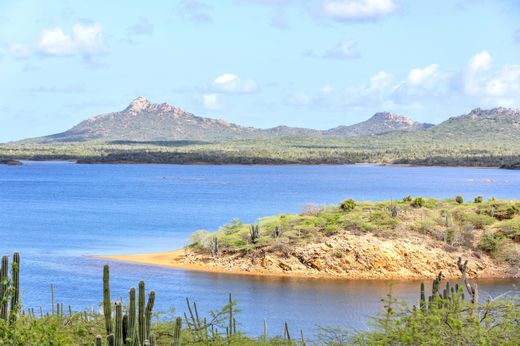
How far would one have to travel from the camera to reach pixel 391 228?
1897 inches

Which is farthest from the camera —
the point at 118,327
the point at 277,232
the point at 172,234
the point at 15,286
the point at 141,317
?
the point at 172,234

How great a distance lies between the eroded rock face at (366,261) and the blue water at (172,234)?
175cm

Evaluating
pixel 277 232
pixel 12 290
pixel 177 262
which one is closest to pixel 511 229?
pixel 277 232

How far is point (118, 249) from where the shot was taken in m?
55.8

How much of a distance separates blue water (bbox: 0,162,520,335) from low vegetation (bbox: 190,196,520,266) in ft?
12.5

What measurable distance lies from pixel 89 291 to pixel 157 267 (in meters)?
8.13

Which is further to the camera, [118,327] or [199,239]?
[199,239]

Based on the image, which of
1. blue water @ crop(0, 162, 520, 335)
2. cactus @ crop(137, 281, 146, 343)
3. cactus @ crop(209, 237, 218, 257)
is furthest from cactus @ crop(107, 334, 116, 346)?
cactus @ crop(209, 237, 218, 257)

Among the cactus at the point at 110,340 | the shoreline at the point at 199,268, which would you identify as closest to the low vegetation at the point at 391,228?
the shoreline at the point at 199,268

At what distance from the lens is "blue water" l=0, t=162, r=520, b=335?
36525 mm

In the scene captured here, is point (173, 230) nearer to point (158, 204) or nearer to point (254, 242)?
point (254, 242)

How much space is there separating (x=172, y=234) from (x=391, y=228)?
70.1ft

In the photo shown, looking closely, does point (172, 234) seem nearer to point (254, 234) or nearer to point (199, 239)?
point (199, 239)

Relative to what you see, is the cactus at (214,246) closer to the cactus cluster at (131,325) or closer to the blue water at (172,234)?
the blue water at (172,234)
